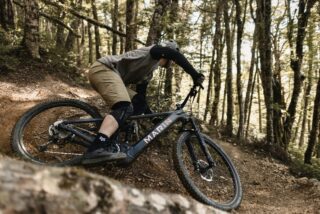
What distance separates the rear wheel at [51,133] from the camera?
5188mm

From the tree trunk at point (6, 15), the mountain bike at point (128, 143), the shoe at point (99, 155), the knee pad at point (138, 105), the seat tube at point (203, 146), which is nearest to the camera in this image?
the shoe at point (99, 155)

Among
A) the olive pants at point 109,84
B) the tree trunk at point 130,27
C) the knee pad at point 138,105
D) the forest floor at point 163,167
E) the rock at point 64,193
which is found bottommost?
the forest floor at point 163,167

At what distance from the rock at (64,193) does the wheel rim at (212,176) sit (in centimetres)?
246

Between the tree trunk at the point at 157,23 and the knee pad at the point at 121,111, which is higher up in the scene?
the tree trunk at the point at 157,23

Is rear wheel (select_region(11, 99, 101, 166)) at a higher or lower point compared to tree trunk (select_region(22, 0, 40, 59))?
lower

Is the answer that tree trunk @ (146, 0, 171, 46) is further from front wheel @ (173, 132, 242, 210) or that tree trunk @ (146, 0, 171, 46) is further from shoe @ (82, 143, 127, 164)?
shoe @ (82, 143, 127, 164)

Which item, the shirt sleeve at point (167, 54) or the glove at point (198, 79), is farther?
the glove at point (198, 79)

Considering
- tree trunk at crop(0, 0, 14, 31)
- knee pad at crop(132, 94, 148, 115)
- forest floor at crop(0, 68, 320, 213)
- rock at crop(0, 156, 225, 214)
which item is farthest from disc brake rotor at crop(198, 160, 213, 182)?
tree trunk at crop(0, 0, 14, 31)

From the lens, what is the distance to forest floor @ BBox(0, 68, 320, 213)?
5.95 metres

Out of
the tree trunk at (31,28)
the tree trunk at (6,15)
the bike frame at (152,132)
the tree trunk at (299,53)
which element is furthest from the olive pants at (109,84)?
the tree trunk at (299,53)

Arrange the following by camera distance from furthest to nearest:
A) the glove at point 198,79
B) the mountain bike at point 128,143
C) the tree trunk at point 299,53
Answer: the tree trunk at point 299,53
the glove at point 198,79
the mountain bike at point 128,143

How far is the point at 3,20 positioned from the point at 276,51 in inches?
456

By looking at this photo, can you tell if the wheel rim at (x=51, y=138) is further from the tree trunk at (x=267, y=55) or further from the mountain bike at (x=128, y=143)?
the tree trunk at (x=267, y=55)

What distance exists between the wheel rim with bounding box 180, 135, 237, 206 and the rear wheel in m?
1.48
